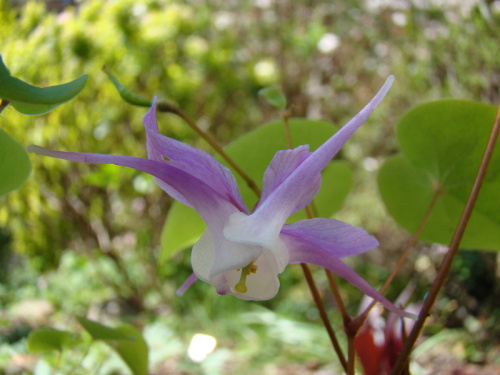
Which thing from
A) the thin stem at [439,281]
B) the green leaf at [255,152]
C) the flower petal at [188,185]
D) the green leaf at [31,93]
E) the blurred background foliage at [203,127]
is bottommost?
the thin stem at [439,281]

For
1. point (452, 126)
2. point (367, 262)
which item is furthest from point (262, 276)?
point (367, 262)

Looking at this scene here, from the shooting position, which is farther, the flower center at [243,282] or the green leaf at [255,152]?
the green leaf at [255,152]

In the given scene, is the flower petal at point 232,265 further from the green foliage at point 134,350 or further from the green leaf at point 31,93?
the green foliage at point 134,350

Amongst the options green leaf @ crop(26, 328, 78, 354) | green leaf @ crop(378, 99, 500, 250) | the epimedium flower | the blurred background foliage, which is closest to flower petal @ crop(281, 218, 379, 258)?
the epimedium flower

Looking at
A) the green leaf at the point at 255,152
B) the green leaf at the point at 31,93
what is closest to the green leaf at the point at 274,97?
the green leaf at the point at 255,152

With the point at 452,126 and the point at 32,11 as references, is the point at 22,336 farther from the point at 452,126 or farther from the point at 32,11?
the point at 452,126

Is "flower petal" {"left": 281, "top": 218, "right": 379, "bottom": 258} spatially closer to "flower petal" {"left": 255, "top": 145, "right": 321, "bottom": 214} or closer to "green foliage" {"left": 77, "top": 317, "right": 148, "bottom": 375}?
"flower petal" {"left": 255, "top": 145, "right": 321, "bottom": 214}
